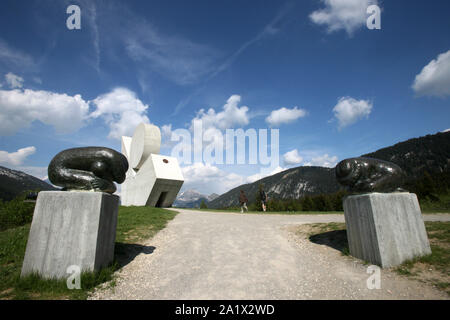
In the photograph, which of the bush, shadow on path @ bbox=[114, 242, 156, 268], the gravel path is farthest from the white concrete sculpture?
the gravel path

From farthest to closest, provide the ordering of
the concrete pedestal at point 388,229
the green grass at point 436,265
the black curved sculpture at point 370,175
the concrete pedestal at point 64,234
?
the black curved sculpture at point 370,175 < the concrete pedestal at point 388,229 < the concrete pedestal at point 64,234 < the green grass at point 436,265

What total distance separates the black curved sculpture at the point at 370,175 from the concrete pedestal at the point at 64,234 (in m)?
5.90

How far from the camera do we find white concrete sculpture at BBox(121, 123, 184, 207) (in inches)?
869

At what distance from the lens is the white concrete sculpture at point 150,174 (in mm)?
22078

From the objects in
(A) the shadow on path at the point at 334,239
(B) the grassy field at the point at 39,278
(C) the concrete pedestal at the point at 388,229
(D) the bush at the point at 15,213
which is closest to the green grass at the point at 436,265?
(C) the concrete pedestal at the point at 388,229

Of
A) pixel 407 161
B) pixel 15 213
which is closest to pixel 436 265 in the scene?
pixel 15 213

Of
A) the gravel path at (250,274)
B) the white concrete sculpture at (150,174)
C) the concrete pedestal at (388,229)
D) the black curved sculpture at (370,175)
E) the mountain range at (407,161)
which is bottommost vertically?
the gravel path at (250,274)

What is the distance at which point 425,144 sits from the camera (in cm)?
10300

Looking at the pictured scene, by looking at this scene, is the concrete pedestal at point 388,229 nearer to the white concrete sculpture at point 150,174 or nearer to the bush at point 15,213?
the bush at point 15,213

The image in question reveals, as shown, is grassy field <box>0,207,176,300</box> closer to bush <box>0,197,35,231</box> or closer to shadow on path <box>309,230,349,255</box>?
bush <box>0,197,35,231</box>

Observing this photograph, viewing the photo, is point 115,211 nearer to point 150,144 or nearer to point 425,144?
point 150,144

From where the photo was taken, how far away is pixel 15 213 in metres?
11.1
